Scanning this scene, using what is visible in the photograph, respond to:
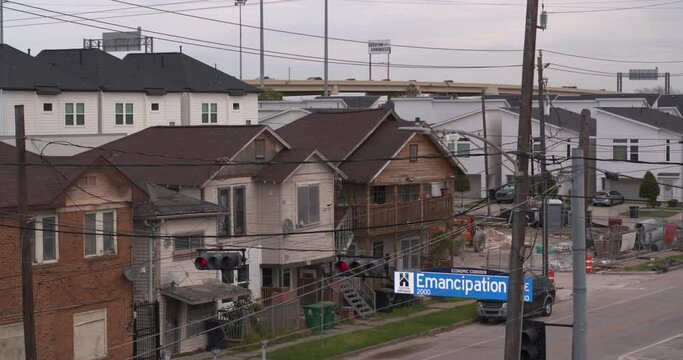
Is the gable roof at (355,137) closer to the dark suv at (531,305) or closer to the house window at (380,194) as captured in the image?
the house window at (380,194)

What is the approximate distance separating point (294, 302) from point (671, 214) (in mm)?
49478

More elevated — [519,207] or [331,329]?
[519,207]

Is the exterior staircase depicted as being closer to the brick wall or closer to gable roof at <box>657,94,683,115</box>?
the brick wall

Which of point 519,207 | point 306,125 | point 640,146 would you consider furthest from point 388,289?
point 640,146

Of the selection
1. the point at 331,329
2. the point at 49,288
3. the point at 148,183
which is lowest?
the point at 331,329

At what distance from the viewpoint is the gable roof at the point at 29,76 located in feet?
199

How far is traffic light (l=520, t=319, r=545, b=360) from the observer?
1978 centimetres

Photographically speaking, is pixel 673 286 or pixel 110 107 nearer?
pixel 673 286

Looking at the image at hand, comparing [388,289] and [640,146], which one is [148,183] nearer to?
[388,289]

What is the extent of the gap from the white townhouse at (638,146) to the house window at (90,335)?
5974cm

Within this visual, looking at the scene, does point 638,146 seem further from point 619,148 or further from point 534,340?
point 534,340

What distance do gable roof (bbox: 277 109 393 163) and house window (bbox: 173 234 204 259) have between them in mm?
11612

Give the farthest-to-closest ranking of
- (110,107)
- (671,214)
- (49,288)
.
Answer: (671,214), (110,107), (49,288)

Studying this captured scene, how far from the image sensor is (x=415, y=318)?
42.9 metres
